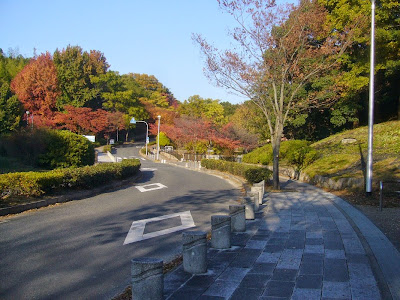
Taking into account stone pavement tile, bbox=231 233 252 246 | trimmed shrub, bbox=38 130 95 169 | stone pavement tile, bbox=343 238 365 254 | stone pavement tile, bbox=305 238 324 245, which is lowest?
stone pavement tile, bbox=231 233 252 246

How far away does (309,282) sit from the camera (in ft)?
16.6

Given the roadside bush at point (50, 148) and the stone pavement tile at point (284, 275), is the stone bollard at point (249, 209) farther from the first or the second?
the roadside bush at point (50, 148)

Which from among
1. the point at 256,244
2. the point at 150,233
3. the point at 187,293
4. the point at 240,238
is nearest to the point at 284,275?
the point at 187,293

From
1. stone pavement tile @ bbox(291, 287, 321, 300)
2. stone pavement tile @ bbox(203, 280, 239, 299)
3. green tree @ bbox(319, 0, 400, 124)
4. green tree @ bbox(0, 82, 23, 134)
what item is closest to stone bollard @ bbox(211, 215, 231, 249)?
stone pavement tile @ bbox(203, 280, 239, 299)

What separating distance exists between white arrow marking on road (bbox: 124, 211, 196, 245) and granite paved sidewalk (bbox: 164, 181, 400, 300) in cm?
173

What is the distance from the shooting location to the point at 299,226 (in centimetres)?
892

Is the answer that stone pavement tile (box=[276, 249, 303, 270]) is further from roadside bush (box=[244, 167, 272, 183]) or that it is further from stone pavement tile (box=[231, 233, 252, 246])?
roadside bush (box=[244, 167, 272, 183])

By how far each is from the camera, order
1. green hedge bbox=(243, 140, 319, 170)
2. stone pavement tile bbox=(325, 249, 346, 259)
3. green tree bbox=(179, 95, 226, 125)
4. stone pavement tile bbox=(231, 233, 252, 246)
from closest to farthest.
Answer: stone pavement tile bbox=(325, 249, 346, 259), stone pavement tile bbox=(231, 233, 252, 246), green hedge bbox=(243, 140, 319, 170), green tree bbox=(179, 95, 226, 125)

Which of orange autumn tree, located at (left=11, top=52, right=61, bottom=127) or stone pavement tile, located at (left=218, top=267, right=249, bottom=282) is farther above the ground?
A: orange autumn tree, located at (left=11, top=52, right=61, bottom=127)

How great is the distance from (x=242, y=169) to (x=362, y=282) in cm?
1835

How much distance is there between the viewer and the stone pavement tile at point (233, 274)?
5.32m

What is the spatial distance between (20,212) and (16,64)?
6200 centimetres

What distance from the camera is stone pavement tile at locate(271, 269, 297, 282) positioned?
5238 millimetres

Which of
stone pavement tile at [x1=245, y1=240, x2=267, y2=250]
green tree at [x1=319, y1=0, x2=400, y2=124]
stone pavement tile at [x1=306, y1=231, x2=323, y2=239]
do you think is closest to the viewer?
stone pavement tile at [x1=245, y1=240, x2=267, y2=250]
